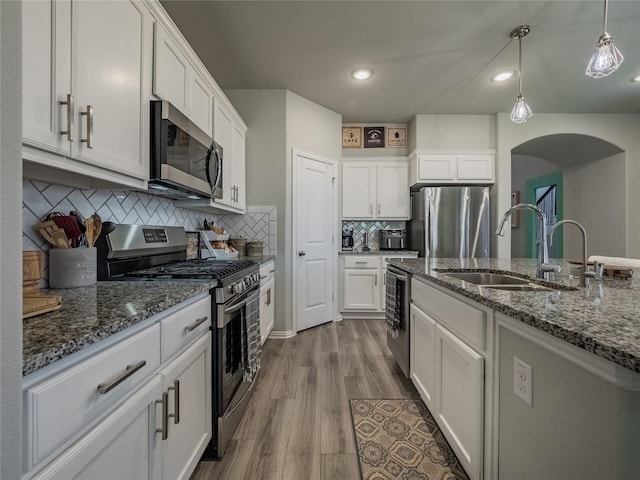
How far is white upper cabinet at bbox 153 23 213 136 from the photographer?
1503mm

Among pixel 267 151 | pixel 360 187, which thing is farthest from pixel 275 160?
pixel 360 187

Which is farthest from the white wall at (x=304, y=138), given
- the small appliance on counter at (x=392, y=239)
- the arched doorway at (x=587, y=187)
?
the arched doorway at (x=587, y=187)

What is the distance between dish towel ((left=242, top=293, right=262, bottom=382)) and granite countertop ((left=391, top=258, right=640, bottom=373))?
113cm

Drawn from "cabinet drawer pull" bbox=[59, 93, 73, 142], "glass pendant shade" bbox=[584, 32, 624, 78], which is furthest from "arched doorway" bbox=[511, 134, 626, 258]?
"cabinet drawer pull" bbox=[59, 93, 73, 142]

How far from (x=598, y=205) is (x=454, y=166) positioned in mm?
2313

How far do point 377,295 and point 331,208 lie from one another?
1.28m

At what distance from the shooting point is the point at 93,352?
0.68 meters

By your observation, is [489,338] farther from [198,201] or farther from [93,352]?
[198,201]

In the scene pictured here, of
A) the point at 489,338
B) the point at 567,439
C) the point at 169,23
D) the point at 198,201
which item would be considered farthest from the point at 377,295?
the point at 169,23

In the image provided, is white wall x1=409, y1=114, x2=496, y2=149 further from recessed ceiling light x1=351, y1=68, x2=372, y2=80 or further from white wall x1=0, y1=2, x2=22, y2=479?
white wall x1=0, y1=2, x2=22, y2=479

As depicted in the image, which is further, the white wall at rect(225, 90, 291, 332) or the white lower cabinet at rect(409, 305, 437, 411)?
the white wall at rect(225, 90, 291, 332)

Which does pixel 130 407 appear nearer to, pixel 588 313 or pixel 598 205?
pixel 588 313

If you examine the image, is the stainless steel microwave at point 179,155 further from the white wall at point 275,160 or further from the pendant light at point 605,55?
the pendant light at point 605,55

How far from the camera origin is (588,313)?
796mm
